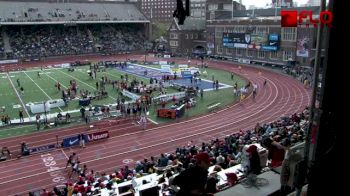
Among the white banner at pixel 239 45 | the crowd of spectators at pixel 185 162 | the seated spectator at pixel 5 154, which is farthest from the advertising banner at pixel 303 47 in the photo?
the seated spectator at pixel 5 154

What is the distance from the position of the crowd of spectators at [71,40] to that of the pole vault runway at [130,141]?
46024 mm

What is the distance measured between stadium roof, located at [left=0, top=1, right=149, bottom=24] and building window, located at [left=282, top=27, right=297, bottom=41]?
38719mm

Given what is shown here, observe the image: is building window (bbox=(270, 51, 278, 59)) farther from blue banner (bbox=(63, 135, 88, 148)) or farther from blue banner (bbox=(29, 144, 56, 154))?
blue banner (bbox=(29, 144, 56, 154))

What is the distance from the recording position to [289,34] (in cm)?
5316

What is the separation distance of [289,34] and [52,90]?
114ft

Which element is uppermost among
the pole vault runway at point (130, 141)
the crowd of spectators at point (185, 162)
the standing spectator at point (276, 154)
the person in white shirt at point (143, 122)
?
the standing spectator at point (276, 154)

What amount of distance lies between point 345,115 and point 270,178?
3.29m

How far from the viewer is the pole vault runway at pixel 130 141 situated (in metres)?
18.1

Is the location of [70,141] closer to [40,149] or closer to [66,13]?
[40,149]

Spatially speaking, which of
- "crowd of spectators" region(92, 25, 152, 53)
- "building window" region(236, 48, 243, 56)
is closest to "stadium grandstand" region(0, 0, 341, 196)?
"building window" region(236, 48, 243, 56)


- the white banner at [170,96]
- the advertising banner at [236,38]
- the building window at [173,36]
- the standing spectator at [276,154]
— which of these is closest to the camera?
the standing spectator at [276,154]

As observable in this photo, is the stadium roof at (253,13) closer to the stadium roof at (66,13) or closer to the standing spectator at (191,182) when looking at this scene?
the stadium roof at (66,13)

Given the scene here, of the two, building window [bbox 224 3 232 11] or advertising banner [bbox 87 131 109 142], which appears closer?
advertising banner [bbox 87 131 109 142]

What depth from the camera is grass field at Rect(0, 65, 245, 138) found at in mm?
29125
